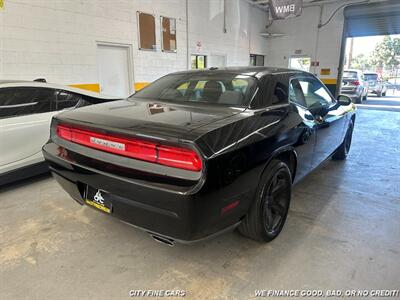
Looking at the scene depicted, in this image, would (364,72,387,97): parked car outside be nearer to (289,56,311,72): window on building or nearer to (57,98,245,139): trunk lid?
(289,56,311,72): window on building

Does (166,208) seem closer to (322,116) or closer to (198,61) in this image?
(322,116)

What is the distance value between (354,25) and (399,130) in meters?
6.40

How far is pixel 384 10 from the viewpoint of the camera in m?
9.90

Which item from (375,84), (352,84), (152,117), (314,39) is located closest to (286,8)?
(314,39)

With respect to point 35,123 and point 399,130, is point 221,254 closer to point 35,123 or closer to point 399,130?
point 35,123

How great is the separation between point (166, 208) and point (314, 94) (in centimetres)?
228

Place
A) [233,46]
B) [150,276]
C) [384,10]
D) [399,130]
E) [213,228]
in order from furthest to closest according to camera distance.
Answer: [233,46] → [384,10] → [399,130] → [150,276] → [213,228]

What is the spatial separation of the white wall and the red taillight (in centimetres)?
1169

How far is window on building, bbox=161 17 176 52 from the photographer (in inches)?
296

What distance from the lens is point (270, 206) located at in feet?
7.11

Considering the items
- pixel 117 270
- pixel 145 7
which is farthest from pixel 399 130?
pixel 117 270

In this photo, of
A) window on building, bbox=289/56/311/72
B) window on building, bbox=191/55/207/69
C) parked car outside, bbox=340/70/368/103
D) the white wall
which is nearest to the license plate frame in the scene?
window on building, bbox=191/55/207/69

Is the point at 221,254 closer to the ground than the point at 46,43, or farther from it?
closer to the ground

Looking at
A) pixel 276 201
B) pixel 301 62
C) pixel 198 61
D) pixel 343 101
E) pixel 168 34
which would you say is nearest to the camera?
pixel 276 201
